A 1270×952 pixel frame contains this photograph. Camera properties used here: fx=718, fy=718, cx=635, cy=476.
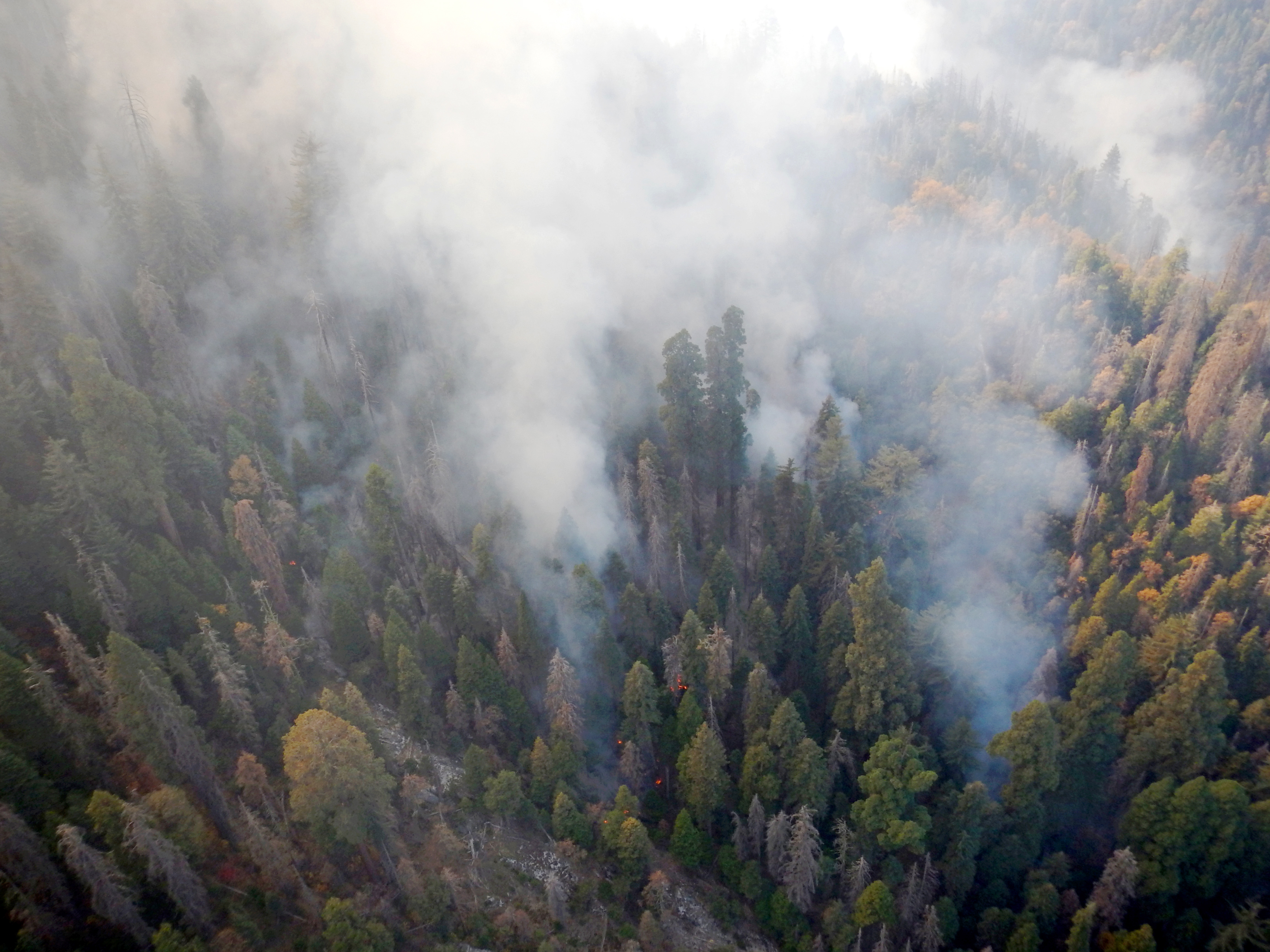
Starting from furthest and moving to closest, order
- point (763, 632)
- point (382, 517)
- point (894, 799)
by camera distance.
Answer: point (763, 632) < point (382, 517) < point (894, 799)

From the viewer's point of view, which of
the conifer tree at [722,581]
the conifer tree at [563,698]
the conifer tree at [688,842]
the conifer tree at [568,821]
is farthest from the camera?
the conifer tree at [722,581]

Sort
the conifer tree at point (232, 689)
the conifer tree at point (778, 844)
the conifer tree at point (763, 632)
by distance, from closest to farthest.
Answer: the conifer tree at point (232, 689) → the conifer tree at point (778, 844) → the conifer tree at point (763, 632)

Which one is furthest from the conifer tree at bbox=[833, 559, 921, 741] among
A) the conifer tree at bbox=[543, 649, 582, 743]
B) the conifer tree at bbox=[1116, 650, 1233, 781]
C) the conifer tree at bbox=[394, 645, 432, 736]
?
the conifer tree at bbox=[394, 645, 432, 736]

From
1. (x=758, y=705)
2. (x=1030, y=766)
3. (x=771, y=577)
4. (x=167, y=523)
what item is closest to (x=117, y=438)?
(x=167, y=523)

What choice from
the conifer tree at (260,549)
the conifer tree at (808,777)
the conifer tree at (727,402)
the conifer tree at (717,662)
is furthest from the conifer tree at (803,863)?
the conifer tree at (260,549)

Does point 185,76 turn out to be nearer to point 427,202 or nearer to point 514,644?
point 427,202

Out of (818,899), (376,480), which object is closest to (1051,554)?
(818,899)

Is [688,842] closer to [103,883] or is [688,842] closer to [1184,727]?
[103,883]

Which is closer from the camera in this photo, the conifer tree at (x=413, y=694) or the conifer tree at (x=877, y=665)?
the conifer tree at (x=413, y=694)

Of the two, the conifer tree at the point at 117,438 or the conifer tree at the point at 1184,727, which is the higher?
the conifer tree at the point at 1184,727

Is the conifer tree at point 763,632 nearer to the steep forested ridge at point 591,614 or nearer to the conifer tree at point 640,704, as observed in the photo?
the steep forested ridge at point 591,614
